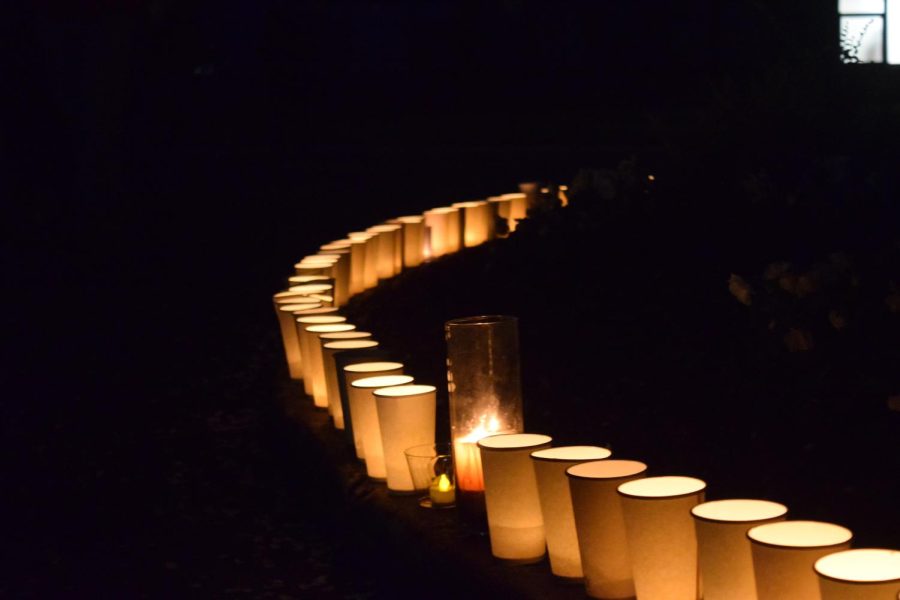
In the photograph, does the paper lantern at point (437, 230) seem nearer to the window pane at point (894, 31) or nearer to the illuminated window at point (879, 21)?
the illuminated window at point (879, 21)

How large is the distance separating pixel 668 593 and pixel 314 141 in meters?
13.4

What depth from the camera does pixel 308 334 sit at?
4.49 m

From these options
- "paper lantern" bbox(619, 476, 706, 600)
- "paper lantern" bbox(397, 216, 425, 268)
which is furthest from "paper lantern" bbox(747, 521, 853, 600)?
"paper lantern" bbox(397, 216, 425, 268)

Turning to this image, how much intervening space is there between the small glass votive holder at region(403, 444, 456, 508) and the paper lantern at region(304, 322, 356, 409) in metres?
1.11

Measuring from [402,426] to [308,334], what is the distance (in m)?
1.20

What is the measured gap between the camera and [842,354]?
338 centimetres

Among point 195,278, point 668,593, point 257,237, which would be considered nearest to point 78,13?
point 257,237

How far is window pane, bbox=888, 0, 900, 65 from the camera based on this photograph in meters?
10.5

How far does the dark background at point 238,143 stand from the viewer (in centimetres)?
504

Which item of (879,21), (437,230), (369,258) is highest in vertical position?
A: (879,21)

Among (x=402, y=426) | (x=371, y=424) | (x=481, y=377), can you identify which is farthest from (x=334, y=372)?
(x=481, y=377)

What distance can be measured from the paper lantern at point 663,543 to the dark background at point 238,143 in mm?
1756

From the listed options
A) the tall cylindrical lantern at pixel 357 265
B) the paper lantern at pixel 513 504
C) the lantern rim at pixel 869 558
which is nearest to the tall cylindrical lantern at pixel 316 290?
the tall cylindrical lantern at pixel 357 265

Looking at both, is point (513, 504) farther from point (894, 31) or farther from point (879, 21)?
point (879, 21)
